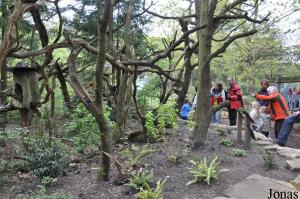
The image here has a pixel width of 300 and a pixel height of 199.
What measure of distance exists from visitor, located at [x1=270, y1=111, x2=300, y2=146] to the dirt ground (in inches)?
56.7

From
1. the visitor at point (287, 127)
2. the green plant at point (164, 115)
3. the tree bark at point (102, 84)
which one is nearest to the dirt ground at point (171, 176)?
the tree bark at point (102, 84)

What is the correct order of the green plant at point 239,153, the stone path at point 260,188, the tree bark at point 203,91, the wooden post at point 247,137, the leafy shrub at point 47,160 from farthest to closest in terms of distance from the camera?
the wooden post at point 247,137 → the tree bark at point 203,91 → the green plant at point 239,153 → the leafy shrub at point 47,160 → the stone path at point 260,188

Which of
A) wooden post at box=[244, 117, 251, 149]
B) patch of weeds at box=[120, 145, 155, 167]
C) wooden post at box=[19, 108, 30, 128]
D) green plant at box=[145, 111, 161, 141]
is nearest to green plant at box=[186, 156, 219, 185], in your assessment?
patch of weeds at box=[120, 145, 155, 167]

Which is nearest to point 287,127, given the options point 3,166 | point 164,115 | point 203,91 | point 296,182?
point 203,91

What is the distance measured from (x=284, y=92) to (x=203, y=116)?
1007 cm

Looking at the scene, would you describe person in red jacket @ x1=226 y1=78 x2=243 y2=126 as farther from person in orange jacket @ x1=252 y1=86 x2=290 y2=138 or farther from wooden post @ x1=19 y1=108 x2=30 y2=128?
wooden post @ x1=19 y1=108 x2=30 y2=128

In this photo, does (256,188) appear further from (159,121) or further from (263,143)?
(159,121)

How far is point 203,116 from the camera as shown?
7.00m

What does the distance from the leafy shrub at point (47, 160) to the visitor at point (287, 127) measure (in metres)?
5.27

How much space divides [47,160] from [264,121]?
6.33 m

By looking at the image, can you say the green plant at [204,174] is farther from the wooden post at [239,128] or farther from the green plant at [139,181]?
the wooden post at [239,128]

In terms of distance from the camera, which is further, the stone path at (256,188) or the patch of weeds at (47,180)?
the patch of weeds at (47,180)

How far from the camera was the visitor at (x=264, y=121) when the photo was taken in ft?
31.3

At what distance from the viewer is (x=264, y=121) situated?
9750 millimetres
